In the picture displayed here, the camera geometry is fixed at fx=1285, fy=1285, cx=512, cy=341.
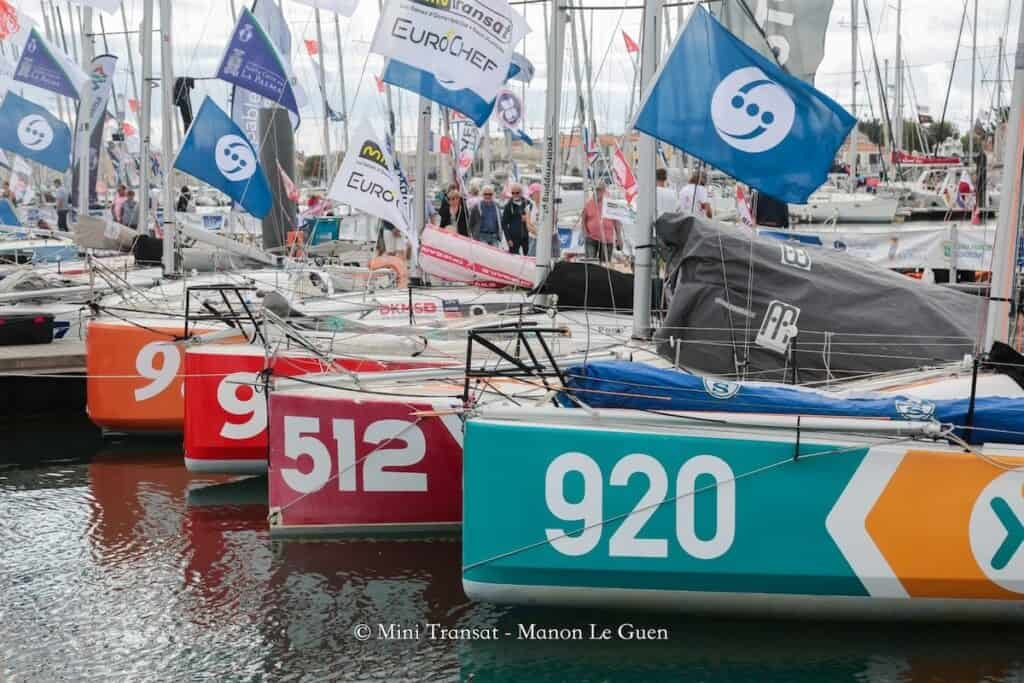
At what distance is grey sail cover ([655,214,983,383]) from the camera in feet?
27.3

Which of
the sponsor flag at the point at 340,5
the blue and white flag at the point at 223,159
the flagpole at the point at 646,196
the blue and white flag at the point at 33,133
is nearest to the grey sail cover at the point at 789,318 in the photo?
the flagpole at the point at 646,196

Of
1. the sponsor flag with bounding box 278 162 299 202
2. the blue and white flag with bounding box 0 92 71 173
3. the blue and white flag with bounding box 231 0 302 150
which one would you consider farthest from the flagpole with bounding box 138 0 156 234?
the sponsor flag with bounding box 278 162 299 202

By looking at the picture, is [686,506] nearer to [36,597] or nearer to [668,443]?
[668,443]

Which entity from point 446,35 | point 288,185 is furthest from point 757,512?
point 288,185

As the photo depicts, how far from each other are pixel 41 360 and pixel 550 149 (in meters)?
5.78

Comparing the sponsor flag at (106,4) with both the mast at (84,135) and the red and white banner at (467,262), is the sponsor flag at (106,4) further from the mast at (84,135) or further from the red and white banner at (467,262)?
the red and white banner at (467,262)

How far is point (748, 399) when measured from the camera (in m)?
6.87

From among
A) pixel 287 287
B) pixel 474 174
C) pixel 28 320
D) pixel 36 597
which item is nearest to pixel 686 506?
pixel 36 597

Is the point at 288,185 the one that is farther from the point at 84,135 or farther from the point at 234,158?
the point at 84,135

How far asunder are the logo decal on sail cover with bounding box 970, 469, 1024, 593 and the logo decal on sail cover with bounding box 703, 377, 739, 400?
1.35 m

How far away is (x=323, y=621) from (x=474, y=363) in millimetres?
2618

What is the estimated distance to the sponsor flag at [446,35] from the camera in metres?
10.6

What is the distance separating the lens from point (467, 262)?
13336mm

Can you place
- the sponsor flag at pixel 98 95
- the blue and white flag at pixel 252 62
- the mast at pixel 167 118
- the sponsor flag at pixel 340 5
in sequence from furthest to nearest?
the sponsor flag at pixel 98 95, the mast at pixel 167 118, the sponsor flag at pixel 340 5, the blue and white flag at pixel 252 62
